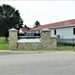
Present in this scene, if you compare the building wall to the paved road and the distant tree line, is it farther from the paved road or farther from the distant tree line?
the paved road

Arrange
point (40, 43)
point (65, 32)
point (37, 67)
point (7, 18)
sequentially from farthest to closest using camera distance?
point (7, 18), point (65, 32), point (40, 43), point (37, 67)

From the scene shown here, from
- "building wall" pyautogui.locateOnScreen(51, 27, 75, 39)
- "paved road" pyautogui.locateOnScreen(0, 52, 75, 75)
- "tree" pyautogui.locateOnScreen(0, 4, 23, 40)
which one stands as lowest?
"paved road" pyautogui.locateOnScreen(0, 52, 75, 75)

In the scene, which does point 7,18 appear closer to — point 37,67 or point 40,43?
point 40,43

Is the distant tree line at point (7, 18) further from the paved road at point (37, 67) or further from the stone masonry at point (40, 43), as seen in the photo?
the paved road at point (37, 67)

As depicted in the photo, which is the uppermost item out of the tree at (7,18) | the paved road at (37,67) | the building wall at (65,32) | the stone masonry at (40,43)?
the tree at (7,18)

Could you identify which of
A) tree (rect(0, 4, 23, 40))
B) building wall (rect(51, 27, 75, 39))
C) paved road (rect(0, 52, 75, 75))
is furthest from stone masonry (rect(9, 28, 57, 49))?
tree (rect(0, 4, 23, 40))

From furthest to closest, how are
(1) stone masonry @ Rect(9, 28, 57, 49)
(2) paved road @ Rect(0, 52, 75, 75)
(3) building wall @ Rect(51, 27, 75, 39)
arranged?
1. (3) building wall @ Rect(51, 27, 75, 39)
2. (1) stone masonry @ Rect(9, 28, 57, 49)
3. (2) paved road @ Rect(0, 52, 75, 75)

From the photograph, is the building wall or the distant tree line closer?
the building wall

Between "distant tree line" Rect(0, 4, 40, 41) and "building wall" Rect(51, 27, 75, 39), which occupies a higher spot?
"distant tree line" Rect(0, 4, 40, 41)

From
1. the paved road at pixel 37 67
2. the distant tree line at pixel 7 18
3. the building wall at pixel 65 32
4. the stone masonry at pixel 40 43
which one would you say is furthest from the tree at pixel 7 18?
the paved road at pixel 37 67

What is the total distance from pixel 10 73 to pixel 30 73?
80cm

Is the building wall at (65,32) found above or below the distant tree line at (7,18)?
below

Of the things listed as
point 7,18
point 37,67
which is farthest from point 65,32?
point 37,67

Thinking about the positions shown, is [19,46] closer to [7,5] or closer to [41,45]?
[41,45]
